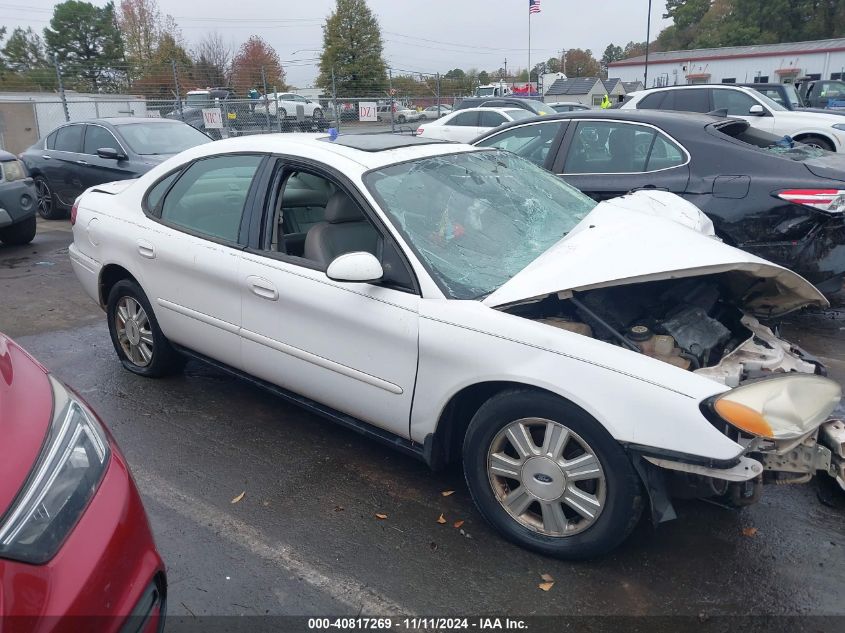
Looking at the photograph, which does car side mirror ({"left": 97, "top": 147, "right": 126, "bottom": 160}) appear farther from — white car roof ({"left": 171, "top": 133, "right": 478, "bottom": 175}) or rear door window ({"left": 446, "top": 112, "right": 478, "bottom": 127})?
rear door window ({"left": 446, "top": 112, "right": 478, "bottom": 127})

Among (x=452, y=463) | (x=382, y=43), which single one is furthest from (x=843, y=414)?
(x=382, y=43)

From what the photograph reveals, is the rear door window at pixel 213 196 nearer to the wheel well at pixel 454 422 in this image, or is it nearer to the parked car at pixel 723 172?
the wheel well at pixel 454 422

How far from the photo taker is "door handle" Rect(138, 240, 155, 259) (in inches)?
162

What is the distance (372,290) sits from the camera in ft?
10.2

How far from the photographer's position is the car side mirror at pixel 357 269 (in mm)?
2961

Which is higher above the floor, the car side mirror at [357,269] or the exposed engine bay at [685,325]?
the car side mirror at [357,269]

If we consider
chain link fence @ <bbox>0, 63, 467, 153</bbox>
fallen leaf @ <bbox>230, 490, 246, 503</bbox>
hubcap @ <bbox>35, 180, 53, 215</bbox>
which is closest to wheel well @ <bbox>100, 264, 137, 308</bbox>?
fallen leaf @ <bbox>230, 490, 246, 503</bbox>

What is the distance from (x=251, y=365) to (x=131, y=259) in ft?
3.96

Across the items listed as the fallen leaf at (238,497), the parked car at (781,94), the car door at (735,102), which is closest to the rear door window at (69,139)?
the fallen leaf at (238,497)

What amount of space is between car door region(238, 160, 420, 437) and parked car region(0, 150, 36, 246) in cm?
589

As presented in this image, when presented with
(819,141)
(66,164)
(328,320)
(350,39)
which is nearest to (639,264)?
(328,320)

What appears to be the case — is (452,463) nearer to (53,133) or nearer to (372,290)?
(372,290)

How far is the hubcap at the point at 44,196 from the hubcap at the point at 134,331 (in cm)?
732

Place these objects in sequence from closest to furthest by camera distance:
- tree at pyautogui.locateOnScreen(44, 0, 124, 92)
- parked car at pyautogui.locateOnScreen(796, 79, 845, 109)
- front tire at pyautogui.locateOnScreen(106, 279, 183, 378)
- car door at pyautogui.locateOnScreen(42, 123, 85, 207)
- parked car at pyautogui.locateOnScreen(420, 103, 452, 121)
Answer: front tire at pyautogui.locateOnScreen(106, 279, 183, 378) < car door at pyautogui.locateOnScreen(42, 123, 85, 207) < parked car at pyautogui.locateOnScreen(796, 79, 845, 109) < parked car at pyautogui.locateOnScreen(420, 103, 452, 121) < tree at pyautogui.locateOnScreen(44, 0, 124, 92)
